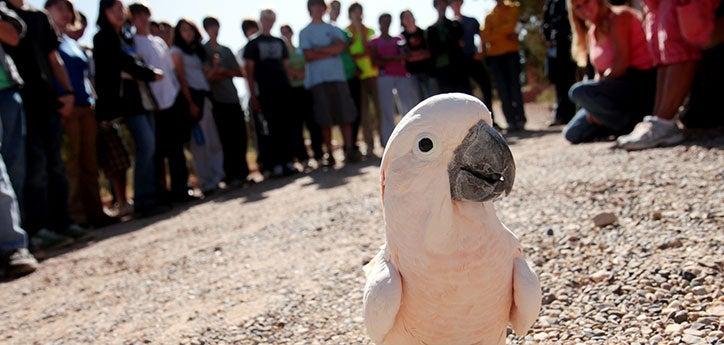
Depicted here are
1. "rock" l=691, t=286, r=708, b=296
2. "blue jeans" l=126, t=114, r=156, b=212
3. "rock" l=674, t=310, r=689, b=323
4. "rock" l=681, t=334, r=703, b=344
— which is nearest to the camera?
"rock" l=681, t=334, r=703, b=344

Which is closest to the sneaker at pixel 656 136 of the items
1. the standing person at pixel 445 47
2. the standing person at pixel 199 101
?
the standing person at pixel 445 47

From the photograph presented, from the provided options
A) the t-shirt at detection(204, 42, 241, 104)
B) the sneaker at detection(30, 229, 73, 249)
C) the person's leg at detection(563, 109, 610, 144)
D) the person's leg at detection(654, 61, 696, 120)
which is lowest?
the person's leg at detection(563, 109, 610, 144)

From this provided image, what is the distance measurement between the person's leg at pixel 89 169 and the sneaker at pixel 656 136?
5.06 m

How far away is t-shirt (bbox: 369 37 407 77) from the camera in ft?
24.6

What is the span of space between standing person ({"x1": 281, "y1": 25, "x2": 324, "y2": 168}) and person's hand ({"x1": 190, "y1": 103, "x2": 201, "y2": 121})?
4.13 ft

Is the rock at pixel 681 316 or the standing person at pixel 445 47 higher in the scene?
the standing person at pixel 445 47

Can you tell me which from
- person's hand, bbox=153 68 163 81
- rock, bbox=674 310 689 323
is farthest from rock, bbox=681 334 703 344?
person's hand, bbox=153 68 163 81

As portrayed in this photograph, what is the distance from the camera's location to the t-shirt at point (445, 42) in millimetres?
7281

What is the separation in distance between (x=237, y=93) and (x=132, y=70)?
1948 mm

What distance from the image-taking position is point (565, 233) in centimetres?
297

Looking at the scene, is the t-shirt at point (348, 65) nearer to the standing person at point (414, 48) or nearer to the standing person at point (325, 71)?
the standing person at point (325, 71)

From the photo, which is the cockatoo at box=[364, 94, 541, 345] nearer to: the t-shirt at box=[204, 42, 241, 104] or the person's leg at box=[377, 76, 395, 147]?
the t-shirt at box=[204, 42, 241, 104]

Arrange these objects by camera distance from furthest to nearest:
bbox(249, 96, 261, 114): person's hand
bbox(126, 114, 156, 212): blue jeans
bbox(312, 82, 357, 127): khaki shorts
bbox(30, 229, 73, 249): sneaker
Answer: bbox(249, 96, 261, 114): person's hand < bbox(312, 82, 357, 127): khaki shorts < bbox(126, 114, 156, 212): blue jeans < bbox(30, 229, 73, 249): sneaker

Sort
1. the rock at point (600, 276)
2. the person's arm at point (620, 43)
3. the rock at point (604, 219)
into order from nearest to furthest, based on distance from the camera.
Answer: the rock at point (600, 276) → the rock at point (604, 219) → the person's arm at point (620, 43)
